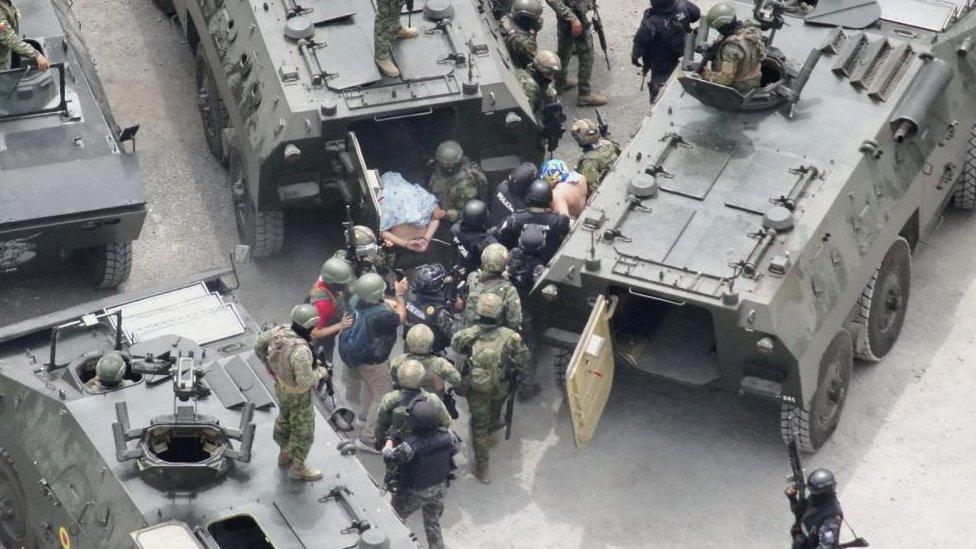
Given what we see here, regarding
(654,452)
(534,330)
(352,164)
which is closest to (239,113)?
(352,164)

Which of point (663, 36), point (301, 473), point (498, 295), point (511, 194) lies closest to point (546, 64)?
point (663, 36)

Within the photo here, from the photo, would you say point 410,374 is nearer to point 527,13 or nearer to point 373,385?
point 373,385

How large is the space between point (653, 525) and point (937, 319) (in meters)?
3.33

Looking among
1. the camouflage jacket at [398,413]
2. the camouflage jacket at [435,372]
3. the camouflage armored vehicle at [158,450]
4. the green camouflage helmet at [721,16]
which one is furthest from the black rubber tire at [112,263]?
the green camouflage helmet at [721,16]

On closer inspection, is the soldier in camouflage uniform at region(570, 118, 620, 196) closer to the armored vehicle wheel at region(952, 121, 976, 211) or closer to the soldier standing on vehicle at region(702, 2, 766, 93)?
the soldier standing on vehicle at region(702, 2, 766, 93)

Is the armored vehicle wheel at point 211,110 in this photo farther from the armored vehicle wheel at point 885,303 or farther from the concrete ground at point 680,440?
the armored vehicle wheel at point 885,303

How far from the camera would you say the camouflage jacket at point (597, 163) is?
1752cm

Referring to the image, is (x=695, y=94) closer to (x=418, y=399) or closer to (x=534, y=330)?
(x=534, y=330)

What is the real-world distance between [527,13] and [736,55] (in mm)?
2973

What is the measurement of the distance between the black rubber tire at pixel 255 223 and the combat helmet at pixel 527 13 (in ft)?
8.97

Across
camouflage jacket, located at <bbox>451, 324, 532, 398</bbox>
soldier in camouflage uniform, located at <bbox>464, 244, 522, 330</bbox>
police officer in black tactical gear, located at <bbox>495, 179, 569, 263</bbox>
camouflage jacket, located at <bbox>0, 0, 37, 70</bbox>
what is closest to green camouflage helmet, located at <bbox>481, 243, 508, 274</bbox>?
soldier in camouflage uniform, located at <bbox>464, 244, 522, 330</bbox>

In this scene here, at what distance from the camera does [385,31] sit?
17.3m

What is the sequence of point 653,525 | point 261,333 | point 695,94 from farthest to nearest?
point 695,94 < point 653,525 < point 261,333

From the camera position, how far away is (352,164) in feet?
56.1
